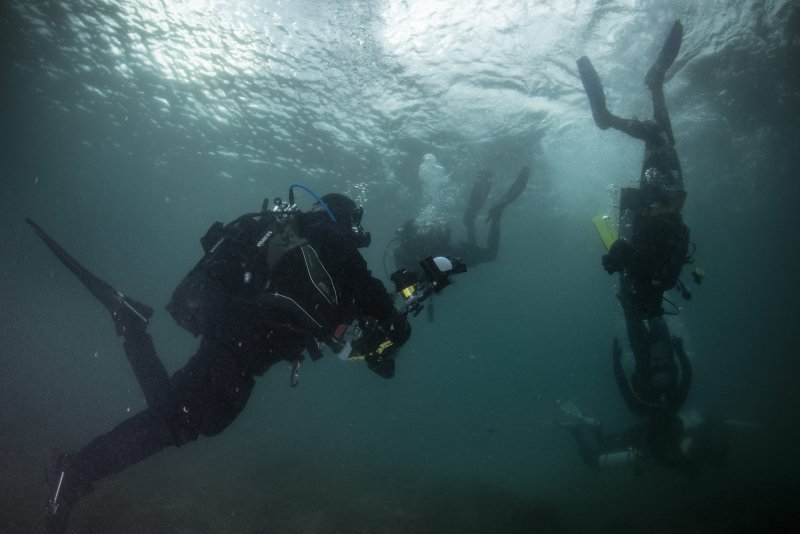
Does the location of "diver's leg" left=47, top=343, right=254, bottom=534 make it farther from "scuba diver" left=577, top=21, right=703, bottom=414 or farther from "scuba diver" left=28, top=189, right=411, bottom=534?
"scuba diver" left=577, top=21, right=703, bottom=414

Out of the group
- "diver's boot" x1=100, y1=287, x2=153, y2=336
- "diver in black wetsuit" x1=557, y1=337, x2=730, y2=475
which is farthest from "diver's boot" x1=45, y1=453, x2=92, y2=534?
"diver in black wetsuit" x1=557, y1=337, x2=730, y2=475

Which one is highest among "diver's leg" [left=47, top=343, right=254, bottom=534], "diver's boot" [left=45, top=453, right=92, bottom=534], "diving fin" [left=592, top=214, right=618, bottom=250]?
"diving fin" [left=592, top=214, right=618, bottom=250]

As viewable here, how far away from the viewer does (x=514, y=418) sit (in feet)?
139

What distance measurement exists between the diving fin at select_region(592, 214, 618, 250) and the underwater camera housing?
5.67 m

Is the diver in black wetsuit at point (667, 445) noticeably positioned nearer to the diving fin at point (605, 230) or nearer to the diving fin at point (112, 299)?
the diving fin at point (605, 230)

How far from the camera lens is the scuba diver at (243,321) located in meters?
3.68

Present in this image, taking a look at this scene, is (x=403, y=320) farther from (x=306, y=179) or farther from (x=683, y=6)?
(x=306, y=179)

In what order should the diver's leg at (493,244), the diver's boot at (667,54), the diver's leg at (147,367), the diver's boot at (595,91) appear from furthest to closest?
the diver's leg at (493,244) → the diver's boot at (595,91) → the diver's boot at (667,54) → the diver's leg at (147,367)

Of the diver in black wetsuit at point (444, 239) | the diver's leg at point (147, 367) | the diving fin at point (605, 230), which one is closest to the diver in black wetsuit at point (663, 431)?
the diving fin at point (605, 230)

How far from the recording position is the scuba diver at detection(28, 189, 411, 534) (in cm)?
368

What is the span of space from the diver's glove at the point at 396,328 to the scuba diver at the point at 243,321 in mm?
10

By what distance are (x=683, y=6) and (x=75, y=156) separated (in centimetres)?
3431

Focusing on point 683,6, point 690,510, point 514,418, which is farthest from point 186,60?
point 514,418

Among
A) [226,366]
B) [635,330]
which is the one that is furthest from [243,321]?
[635,330]
